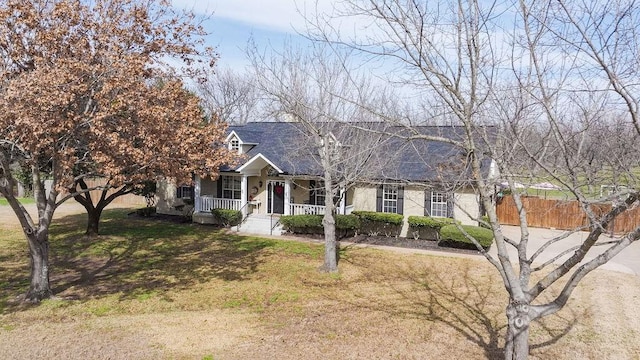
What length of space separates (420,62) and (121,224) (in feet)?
67.8

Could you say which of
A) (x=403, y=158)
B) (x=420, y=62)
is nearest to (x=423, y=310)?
(x=420, y=62)

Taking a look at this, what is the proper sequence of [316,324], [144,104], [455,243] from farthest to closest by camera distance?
[455,243]
[144,104]
[316,324]

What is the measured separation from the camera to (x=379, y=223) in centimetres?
2019

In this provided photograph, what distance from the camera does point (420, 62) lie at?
20.7 feet

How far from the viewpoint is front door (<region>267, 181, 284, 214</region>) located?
23016 millimetres

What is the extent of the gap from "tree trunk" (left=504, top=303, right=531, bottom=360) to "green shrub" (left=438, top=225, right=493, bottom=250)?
1053 centimetres

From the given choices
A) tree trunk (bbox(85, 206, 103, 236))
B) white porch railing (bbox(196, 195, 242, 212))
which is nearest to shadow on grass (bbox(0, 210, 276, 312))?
tree trunk (bbox(85, 206, 103, 236))

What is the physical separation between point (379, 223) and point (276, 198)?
5.77m

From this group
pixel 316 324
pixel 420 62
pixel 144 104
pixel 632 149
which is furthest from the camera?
pixel 144 104

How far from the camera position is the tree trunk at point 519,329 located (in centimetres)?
641

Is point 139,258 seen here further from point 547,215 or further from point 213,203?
point 547,215

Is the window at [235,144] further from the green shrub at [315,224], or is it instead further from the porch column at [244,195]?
the green shrub at [315,224]

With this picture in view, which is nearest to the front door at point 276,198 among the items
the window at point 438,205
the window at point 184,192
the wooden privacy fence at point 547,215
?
the window at point 184,192

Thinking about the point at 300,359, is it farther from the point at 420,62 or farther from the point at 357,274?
the point at 357,274
